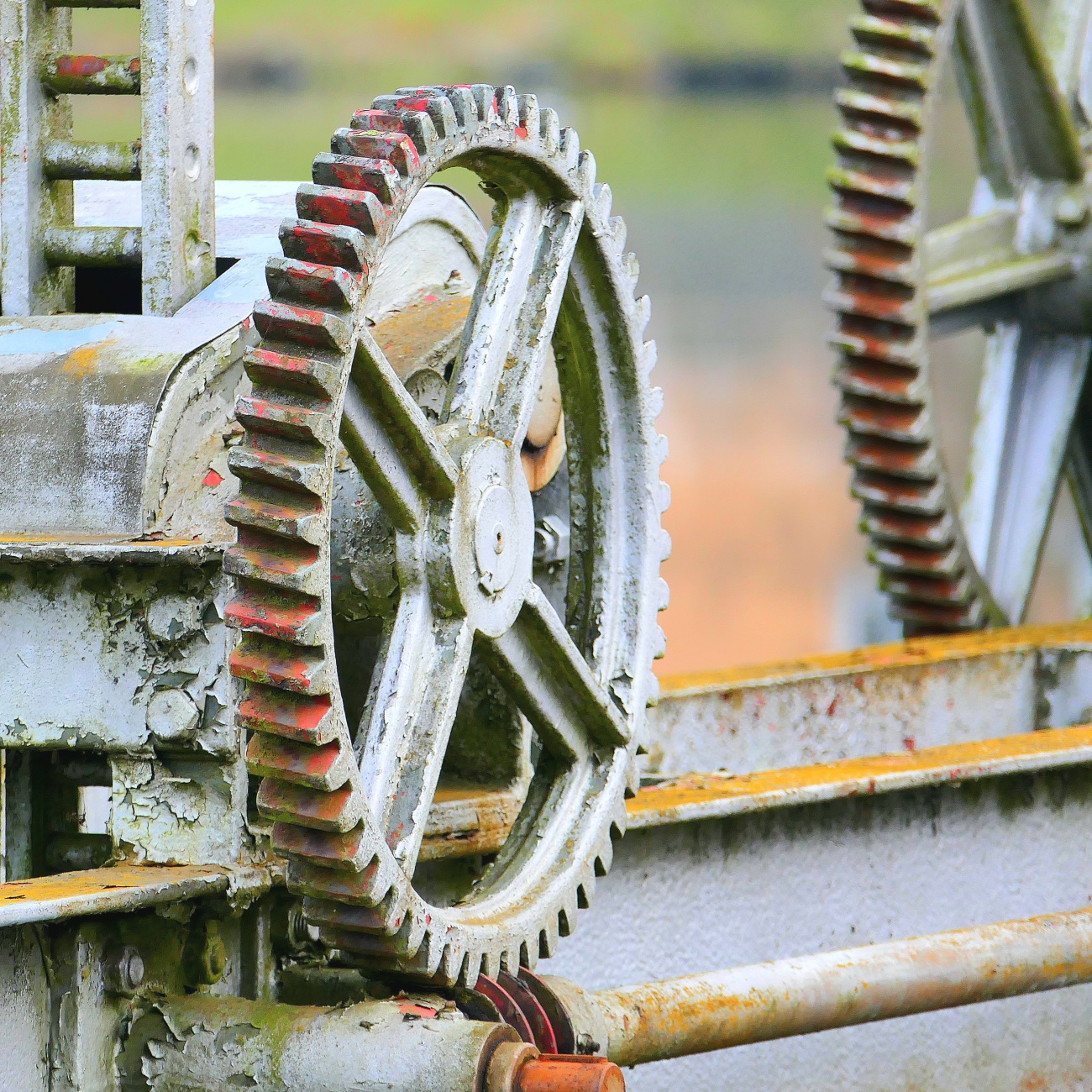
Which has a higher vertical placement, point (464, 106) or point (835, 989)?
point (464, 106)

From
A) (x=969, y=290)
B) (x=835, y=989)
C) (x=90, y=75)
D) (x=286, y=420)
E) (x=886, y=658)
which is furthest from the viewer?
(x=969, y=290)

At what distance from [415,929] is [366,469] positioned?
0.34 m

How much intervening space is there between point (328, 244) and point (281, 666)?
29 centimetres

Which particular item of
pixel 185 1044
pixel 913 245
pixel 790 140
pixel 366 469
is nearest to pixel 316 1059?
pixel 185 1044

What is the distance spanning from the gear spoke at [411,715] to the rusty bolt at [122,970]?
0.24 m

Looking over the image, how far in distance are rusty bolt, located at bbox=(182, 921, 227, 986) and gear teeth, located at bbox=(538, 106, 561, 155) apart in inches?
27.2

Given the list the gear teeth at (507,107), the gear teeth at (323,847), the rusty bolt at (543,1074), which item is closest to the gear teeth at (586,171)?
the gear teeth at (507,107)

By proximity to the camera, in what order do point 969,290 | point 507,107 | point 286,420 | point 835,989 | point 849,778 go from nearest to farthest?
1. point 286,420
2. point 507,107
3. point 835,989
4. point 849,778
5. point 969,290

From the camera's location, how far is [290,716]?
1.26 m

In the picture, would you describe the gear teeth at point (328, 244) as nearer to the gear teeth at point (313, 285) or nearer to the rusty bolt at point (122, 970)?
the gear teeth at point (313, 285)

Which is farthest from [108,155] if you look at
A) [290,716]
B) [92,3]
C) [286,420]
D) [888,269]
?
[888,269]

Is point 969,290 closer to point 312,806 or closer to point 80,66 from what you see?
point 80,66

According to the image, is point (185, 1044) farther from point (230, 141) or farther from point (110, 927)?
point (230, 141)

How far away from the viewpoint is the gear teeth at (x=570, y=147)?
156 cm
